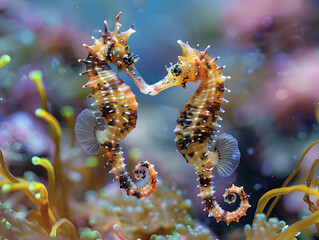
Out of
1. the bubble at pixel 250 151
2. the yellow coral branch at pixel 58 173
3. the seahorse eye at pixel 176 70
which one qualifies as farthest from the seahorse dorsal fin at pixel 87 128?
the bubble at pixel 250 151

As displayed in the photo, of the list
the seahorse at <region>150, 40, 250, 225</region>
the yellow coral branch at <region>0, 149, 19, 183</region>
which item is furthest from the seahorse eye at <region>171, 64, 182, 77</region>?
the yellow coral branch at <region>0, 149, 19, 183</region>

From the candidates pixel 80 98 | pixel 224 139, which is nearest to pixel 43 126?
pixel 80 98

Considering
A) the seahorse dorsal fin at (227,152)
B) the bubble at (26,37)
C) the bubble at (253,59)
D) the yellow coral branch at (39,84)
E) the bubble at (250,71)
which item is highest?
the bubble at (26,37)

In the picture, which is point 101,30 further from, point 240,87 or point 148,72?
point 240,87

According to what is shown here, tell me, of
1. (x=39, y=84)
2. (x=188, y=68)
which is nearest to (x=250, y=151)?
(x=188, y=68)

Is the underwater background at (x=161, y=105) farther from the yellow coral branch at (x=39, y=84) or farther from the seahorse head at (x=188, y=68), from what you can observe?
the seahorse head at (x=188, y=68)

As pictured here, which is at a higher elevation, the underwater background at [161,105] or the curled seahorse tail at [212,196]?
the underwater background at [161,105]

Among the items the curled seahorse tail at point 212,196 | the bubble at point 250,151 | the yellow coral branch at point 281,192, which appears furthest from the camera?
the bubble at point 250,151
